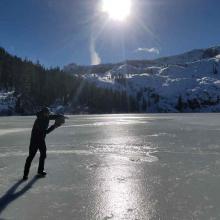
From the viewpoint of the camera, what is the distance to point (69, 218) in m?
6.83

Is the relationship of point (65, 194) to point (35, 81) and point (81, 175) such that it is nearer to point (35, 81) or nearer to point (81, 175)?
point (81, 175)

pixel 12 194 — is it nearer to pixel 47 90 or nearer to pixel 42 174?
pixel 42 174

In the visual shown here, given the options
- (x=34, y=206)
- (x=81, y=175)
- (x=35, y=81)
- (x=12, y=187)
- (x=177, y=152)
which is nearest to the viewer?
(x=34, y=206)

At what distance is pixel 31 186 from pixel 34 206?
7.18 feet

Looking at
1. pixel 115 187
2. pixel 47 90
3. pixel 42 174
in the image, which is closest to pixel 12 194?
pixel 42 174

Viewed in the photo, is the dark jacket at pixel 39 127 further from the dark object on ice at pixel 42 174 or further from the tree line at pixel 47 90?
the tree line at pixel 47 90

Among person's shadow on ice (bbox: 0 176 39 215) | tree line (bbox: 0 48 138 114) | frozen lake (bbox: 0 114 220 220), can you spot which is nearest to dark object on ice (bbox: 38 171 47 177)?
frozen lake (bbox: 0 114 220 220)

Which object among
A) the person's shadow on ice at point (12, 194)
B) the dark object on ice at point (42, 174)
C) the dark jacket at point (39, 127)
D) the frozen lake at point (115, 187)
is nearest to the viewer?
the frozen lake at point (115, 187)

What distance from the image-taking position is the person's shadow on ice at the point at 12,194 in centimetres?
797

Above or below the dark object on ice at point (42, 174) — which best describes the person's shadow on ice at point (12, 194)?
below

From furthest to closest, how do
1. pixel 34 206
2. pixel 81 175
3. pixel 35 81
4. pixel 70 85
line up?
pixel 70 85 → pixel 35 81 → pixel 81 175 → pixel 34 206

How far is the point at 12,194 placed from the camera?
887cm

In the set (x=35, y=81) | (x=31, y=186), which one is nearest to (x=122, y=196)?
(x=31, y=186)

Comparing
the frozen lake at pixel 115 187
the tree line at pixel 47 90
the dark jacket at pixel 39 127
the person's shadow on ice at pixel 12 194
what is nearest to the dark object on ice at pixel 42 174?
the frozen lake at pixel 115 187
